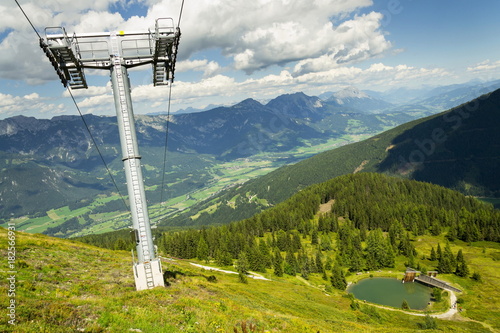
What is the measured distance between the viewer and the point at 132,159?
88.4 feet

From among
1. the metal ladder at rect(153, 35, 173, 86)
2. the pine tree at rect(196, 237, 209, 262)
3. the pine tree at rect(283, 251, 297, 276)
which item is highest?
the metal ladder at rect(153, 35, 173, 86)

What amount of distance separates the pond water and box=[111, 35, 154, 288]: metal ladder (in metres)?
89.3

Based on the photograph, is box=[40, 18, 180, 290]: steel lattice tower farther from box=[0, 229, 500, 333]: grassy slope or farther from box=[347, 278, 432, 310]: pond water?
box=[347, 278, 432, 310]: pond water

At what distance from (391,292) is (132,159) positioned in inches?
4196

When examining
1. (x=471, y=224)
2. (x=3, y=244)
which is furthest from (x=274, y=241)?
(x=3, y=244)

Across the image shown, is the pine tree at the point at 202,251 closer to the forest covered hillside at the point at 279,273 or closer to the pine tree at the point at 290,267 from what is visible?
the forest covered hillside at the point at 279,273

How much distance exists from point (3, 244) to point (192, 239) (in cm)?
9892

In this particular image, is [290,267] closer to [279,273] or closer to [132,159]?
[279,273]

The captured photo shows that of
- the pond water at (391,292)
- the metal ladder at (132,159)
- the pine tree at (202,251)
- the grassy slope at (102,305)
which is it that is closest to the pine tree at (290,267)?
the pond water at (391,292)

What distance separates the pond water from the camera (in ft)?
294

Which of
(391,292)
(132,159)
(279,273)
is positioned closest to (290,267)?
(279,273)

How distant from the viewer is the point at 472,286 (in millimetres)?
99625

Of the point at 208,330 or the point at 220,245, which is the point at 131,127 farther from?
the point at 220,245

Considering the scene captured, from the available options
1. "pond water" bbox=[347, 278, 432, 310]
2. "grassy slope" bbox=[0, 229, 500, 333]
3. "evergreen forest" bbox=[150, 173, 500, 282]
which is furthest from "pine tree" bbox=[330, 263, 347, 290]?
"grassy slope" bbox=[0, 229, 500, 333]
